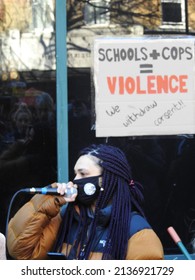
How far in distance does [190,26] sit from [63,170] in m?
1.65

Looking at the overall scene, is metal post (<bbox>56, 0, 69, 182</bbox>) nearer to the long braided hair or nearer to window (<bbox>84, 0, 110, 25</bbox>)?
window (<bbox>84, 0, 110, 25</bbox>)

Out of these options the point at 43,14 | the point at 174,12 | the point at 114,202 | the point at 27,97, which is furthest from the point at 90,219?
the point at 174,12

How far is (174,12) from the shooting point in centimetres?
506

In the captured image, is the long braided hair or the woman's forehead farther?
the woman's forehead

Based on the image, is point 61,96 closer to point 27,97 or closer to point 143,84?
point 27,97

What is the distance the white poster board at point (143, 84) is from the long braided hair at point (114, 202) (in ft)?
5.94

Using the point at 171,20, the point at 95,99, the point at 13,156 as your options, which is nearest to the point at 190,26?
the point at 171,20

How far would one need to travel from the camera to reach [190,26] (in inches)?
199

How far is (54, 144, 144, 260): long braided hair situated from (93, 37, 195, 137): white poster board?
5.94ft

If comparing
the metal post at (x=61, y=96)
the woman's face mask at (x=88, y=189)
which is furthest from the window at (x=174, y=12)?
the woman's face mask at (x=88, y=189)

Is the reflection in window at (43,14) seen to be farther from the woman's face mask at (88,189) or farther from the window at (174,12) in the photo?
the woman's face mask at (88,189)


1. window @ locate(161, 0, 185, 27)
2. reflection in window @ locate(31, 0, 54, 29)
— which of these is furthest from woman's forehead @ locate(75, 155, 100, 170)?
window @ locate(161, 0, 185, 27)

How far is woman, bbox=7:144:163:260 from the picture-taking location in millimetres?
2875
